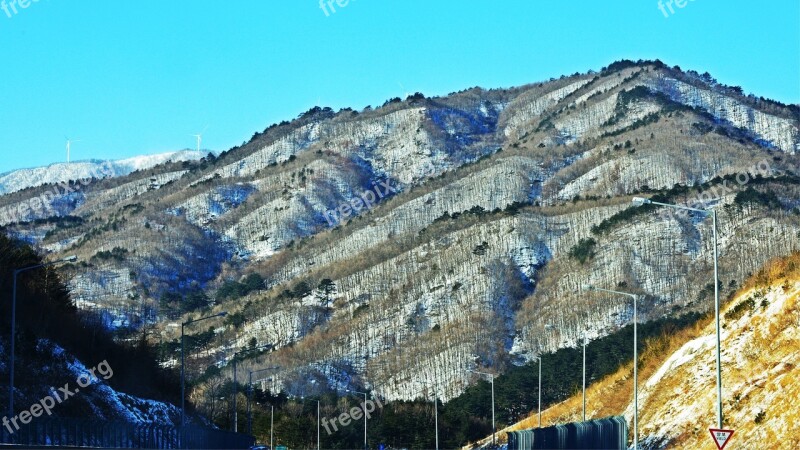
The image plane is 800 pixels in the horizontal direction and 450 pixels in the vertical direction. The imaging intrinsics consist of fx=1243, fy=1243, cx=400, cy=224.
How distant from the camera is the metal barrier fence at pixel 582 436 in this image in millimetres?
58156

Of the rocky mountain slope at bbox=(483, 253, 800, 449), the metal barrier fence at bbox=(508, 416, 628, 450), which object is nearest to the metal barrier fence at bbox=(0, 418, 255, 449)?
the metal barrier fence at bbox=(508, 416, 628, 450)

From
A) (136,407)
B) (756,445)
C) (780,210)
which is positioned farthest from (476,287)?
(756,445)

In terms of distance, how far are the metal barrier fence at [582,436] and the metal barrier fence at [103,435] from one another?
17795 millimetres

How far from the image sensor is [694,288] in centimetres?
15588

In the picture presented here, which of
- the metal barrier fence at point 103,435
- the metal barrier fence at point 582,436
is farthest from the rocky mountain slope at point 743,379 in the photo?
the metal barrier fence at point 103,435

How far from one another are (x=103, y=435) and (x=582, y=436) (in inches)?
886

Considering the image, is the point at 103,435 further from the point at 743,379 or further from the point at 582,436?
the point at 743,379

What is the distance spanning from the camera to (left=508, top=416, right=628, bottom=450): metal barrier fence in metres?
58.2

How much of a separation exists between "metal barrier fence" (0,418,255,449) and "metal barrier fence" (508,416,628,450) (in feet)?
58.4

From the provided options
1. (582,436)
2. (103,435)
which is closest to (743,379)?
(582,436)

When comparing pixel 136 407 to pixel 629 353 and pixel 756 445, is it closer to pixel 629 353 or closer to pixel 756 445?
pixel 756 445

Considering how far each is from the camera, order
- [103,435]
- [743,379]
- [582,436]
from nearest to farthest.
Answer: [743,379] < [103,435] < [582,436]

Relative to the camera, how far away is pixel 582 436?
Answer: 59812 millimetres

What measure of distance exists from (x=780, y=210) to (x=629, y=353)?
167ft
